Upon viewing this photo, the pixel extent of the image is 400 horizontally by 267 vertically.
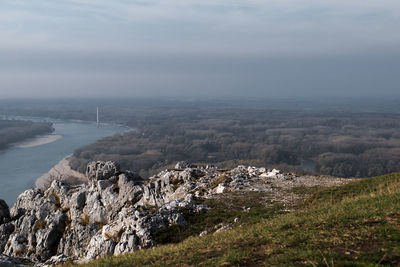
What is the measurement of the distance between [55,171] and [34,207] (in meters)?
72.3

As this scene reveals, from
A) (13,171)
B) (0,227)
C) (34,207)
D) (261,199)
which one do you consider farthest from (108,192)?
(13,171)

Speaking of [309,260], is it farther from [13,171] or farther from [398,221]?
[13,171]

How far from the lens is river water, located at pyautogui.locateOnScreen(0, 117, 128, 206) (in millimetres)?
83250

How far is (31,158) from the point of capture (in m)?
119

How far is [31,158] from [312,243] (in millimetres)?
126761

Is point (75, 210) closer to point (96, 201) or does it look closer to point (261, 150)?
point (96, 201)

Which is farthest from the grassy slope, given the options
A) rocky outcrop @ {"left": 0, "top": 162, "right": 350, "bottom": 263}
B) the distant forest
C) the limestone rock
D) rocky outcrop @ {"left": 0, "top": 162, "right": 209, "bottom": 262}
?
the distant forest

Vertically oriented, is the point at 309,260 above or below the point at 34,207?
above

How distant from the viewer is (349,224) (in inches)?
487

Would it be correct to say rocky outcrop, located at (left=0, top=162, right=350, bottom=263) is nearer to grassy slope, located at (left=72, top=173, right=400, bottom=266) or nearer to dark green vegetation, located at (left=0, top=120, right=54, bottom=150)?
grassy slope, located at (left=72, top=173, right=400, bottom=266)

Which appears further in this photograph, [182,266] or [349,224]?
[349,224]

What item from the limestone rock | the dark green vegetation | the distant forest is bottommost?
the distant forest

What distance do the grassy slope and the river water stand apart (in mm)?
67372

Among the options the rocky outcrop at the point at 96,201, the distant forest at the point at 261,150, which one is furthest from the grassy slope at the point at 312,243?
the distant forest at the point at 261,150
